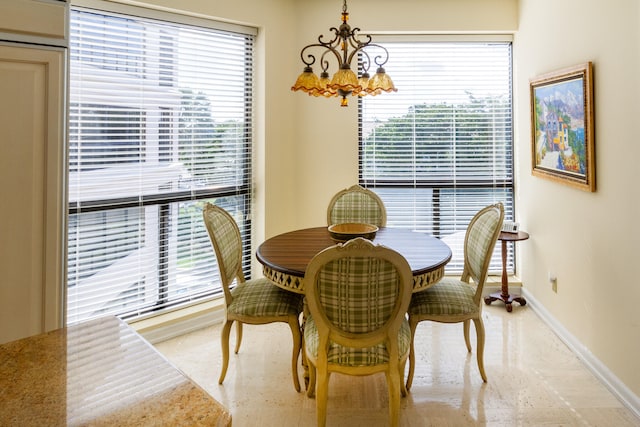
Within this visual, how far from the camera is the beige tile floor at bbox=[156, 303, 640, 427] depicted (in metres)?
2.13

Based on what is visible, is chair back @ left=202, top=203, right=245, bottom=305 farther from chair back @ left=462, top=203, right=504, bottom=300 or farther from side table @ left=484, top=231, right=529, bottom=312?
side table @ left=484, top=231, right=529, bottom=312

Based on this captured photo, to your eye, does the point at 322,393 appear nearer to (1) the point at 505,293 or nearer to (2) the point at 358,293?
(2) the point at 358,293

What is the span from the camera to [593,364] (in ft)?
8.39

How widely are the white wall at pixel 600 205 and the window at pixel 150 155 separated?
8.03ft

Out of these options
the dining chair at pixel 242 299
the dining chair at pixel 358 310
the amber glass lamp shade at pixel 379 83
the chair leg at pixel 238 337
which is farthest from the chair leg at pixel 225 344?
the amber glass lamp shade at pixel 379 83

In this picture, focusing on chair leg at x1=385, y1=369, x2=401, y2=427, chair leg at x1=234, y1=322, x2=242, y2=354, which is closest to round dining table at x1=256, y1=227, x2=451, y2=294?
chair leg at x1=385, y1=369, x2=401, y2=427

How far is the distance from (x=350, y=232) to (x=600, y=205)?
1.53m

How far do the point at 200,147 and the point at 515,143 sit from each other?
2882 millimetres

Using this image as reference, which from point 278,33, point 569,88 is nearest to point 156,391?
point 569,88

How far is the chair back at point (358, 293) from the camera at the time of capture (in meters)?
1.67

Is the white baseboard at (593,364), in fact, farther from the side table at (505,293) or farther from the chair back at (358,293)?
the chair back at (358,293)

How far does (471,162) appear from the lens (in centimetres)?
396

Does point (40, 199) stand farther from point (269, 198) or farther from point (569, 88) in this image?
point (569, 88)

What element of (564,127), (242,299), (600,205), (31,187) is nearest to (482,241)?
(600,205)
